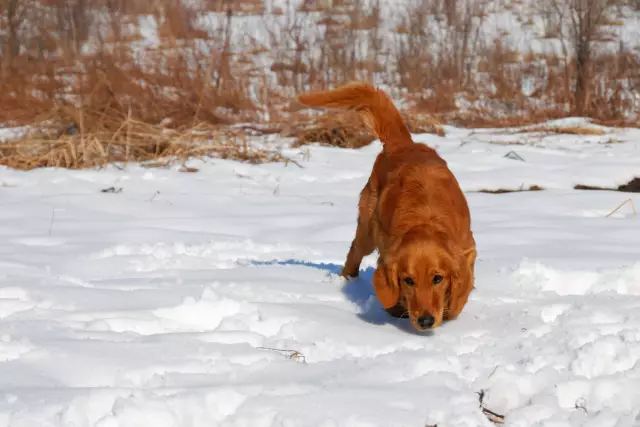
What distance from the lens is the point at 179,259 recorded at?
3.64 m

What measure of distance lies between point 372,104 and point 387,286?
1.10 m

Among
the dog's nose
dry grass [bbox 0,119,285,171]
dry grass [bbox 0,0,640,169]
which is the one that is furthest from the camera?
dry grass [bbox 0,0,640,169]

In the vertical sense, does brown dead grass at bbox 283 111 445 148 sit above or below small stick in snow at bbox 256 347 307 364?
below

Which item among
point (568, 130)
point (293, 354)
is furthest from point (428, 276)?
point (568, 130)

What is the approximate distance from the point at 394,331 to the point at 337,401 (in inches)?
29.9

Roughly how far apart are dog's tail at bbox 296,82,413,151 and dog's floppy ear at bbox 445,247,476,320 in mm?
921

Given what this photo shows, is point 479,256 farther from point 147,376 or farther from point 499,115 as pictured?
point 499,115

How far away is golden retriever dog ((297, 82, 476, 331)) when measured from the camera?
2.69m

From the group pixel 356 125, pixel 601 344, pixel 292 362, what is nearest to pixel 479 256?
pixel 601 344

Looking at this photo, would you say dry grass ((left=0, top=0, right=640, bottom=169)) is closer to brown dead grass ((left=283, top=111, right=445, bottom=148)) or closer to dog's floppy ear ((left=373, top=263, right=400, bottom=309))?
brown dead grass ((left=283, top=111, right=445, bottom=148))

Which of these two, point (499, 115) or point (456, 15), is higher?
point (456, 15)

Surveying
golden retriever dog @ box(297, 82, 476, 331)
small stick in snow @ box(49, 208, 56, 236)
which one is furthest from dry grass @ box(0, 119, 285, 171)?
golden retriever dog @ box(297, 82, 476, 331)

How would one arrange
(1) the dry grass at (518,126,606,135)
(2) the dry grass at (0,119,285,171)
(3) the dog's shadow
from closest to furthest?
Result: (3) the dog's shadow → (2) the dry grass at (0,119,285,171) → (1) the dry grass at (518,126,606,135)

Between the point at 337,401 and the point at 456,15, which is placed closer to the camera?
the point at 337,401
